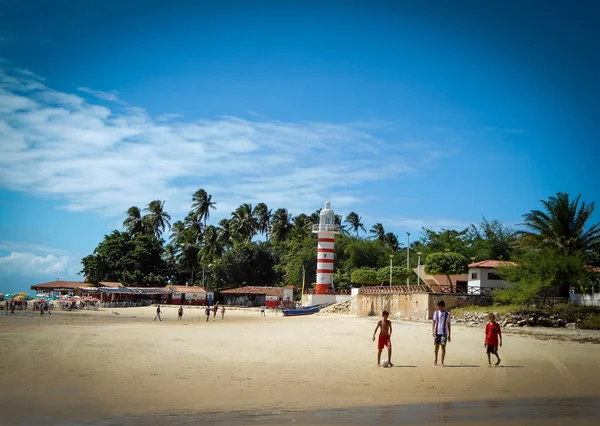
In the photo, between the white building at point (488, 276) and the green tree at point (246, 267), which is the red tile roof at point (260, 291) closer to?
the green tree at point (246, 267)

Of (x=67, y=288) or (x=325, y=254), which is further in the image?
(x=67, y=288)

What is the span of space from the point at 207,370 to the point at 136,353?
13.4 ft

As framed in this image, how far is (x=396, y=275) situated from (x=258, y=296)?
23.2 m

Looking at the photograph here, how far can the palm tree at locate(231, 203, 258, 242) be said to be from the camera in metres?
90.3

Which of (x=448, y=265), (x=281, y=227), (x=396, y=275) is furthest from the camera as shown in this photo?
(x=281, y=227)

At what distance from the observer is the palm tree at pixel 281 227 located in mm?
93000

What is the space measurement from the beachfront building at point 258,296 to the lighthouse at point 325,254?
5041 mm

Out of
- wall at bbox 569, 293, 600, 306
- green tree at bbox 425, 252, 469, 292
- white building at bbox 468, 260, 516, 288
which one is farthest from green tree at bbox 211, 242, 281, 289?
wall at bbox 569, 293, 600, 306

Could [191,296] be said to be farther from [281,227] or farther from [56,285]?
[281,227]

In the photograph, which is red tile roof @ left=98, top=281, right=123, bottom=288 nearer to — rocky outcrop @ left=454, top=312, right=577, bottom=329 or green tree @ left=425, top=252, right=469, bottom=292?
green tree @ left=425, top=252, right=469, bottom=292

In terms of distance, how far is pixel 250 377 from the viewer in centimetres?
1239

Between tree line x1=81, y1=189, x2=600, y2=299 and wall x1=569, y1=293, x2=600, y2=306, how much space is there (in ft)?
4.15

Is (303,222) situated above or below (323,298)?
above

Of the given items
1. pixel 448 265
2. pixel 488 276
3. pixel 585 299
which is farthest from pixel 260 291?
pixel 585 299
